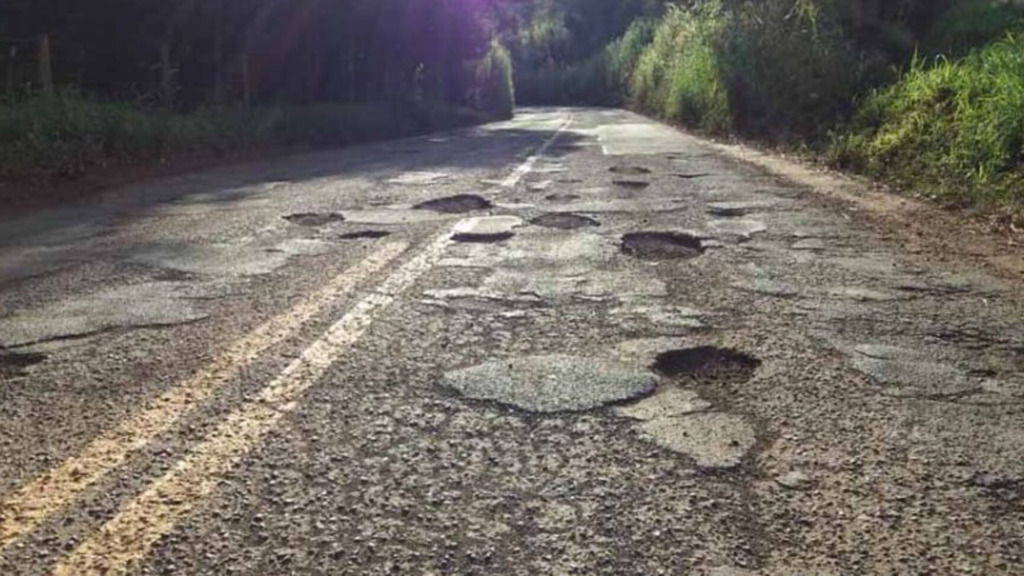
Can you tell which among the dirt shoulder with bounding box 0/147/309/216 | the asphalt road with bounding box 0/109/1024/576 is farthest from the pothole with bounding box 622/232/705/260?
the dirt shoulder with bounding box 0/147/309/216

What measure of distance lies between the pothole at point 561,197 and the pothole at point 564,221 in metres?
0.78

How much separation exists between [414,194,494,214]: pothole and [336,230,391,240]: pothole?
104 cm

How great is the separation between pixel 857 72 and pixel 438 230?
9982 millimetres

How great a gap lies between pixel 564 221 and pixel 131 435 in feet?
14.9

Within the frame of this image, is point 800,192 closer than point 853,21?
Yes

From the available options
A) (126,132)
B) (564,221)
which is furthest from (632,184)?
(126,132)

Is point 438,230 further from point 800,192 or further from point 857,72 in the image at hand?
point 857,72

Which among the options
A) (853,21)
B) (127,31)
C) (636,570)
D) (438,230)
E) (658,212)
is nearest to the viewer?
(636,570)

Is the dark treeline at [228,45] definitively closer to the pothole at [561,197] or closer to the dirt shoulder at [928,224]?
the pothole at [561,197]

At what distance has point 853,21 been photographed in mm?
15922

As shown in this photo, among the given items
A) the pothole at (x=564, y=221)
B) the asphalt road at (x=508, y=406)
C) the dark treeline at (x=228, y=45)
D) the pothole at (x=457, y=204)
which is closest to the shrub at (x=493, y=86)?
the dark treeline at (x=228, y=45)

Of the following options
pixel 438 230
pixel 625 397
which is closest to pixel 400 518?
pixel 625 397

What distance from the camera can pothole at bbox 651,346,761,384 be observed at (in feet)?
11.3

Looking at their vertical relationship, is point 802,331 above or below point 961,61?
below
